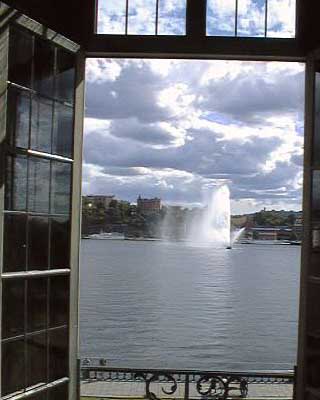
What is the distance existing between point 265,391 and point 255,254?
32288mm

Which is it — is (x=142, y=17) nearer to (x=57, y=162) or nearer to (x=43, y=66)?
(x=43, y=66)

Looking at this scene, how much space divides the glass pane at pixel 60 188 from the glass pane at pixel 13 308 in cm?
41

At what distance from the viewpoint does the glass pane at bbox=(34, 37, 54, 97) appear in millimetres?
2773

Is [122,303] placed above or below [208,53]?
below

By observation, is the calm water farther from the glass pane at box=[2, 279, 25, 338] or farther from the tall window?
the glass pane at box=[2, 279, 25, 338]

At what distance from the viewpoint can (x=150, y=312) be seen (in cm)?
2241

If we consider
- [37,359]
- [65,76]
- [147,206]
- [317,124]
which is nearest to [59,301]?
[37,359]

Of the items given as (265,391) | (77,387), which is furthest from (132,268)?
(77,387)

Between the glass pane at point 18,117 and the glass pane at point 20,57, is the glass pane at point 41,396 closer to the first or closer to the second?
the glass pane at point 18,117

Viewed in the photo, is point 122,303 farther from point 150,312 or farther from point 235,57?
point 235,57

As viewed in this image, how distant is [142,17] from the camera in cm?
328

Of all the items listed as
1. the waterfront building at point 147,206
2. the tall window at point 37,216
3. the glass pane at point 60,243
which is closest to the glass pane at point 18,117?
the tall window at point 37,216

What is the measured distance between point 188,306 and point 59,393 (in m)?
20.9

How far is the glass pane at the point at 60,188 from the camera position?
9.59 feet
